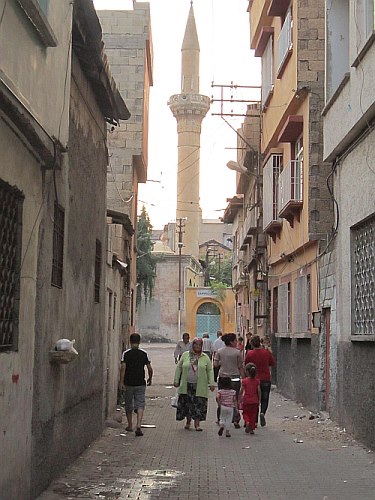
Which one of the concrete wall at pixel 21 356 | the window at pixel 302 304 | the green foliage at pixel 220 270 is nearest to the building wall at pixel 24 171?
the concrete wall at pixel 21 356

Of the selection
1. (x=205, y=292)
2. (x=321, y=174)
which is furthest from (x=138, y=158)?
(x=205, y=292)

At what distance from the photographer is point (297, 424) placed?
14461mm

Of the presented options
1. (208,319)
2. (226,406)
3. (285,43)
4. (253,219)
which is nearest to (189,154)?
(208,319)

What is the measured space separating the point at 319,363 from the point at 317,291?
148cm

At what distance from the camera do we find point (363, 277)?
1212cm

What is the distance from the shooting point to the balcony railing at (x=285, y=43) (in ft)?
59.2

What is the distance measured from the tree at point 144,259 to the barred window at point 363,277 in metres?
45.7

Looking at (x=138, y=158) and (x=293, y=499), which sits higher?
(x=138, y=158)

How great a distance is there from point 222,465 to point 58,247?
11.5 feet

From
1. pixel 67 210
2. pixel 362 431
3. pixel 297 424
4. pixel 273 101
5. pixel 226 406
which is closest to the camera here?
pixel 67 210

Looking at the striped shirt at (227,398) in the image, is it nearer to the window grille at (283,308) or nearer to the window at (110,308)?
the window at (110,308)

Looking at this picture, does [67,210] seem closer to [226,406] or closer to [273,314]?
[226,406]

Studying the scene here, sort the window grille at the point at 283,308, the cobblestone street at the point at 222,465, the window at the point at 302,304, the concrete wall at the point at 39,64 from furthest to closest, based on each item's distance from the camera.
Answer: the window grille at the point at 283,308 → the window at the point at 302,304 → the cobblestone street at the point at 222,465 → the concrete wall at the point at 39,64

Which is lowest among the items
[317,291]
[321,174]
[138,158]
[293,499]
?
[293,499]
